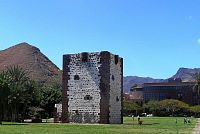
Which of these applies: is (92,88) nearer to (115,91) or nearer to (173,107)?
(115,91)

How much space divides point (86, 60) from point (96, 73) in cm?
292

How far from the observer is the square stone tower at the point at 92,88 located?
219 ft

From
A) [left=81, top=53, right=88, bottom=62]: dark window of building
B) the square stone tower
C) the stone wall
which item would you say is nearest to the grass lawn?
the square stone tower

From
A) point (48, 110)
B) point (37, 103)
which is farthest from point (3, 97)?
point (48, 110)

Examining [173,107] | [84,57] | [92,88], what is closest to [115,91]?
[92,88]

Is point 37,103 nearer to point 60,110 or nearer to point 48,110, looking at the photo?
point 48,110

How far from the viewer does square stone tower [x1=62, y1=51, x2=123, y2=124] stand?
66750mm

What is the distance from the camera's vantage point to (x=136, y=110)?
167500 mm

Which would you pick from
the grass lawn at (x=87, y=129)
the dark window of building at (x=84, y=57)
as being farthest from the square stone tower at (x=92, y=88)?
the grass lawn at (x=87, y=129)

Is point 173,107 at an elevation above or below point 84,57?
below

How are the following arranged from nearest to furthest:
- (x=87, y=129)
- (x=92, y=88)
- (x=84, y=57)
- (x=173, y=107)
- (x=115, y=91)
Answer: (x=87, y=129) < (x=92, y=88) < (x=84, y=57) < (x=115, y=91) < (x=173, y=107)

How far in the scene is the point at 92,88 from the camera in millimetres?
67625

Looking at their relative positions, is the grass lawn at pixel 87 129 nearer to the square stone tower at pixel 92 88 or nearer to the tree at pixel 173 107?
the square stone tower at pixel 92 88

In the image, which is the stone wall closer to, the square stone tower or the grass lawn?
the square stone tower
